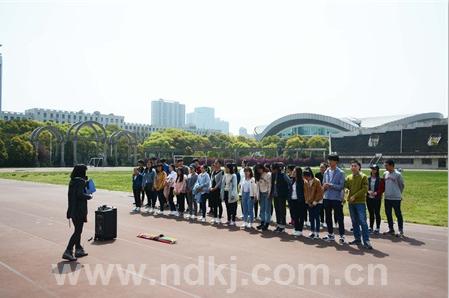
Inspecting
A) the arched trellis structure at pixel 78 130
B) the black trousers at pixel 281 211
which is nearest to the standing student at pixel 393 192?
the black trousers at pixel 281 211

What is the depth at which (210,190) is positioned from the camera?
1211cm

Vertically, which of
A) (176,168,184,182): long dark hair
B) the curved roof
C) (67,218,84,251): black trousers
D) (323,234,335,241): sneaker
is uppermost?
the curved roof

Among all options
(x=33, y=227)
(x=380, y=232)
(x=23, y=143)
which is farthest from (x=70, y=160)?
(x=380, y=232)

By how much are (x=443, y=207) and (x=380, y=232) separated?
23.6 ft

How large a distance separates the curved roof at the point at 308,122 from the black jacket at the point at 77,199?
113 meters

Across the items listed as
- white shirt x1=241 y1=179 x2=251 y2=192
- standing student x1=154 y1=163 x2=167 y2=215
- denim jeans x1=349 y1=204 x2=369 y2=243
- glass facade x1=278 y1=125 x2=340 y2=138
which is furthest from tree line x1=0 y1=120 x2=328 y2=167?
denim jeans x1=349 y1=204 x2=369 y2=243

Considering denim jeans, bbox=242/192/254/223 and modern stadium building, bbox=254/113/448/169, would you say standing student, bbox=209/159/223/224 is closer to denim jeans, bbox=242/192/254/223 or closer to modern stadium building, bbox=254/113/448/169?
denim jeans, bbox=242/192/254/223

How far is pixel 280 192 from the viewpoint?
10.8m

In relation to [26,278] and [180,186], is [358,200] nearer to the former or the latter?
[180,186]

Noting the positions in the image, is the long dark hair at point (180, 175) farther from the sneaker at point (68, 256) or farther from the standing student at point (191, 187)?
the sneaker at point (68, 256)

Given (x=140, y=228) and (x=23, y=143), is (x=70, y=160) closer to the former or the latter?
(x=23, y=143)

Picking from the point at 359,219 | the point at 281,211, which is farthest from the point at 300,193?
the point at 359,219

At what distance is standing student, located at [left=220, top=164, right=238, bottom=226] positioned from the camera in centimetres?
1156

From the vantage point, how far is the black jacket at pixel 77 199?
25.4 feet
